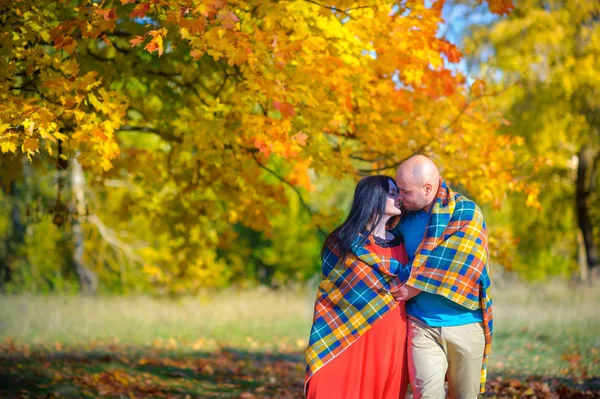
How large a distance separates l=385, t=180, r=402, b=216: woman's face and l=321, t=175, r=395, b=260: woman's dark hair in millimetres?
19

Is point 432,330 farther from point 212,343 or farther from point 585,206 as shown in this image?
point 585,206

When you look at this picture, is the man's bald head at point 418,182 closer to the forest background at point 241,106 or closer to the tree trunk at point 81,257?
the forest background at point 241,106

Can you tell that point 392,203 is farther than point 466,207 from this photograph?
Yes

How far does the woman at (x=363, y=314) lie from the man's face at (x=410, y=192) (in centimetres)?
6

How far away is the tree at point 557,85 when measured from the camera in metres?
13.6

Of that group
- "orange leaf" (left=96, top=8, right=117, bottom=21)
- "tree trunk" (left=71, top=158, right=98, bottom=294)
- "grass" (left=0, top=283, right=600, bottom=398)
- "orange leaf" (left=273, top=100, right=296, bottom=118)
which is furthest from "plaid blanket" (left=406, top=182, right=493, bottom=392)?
"tree trunk" (left=71, top=158, right=98, bottom=294)

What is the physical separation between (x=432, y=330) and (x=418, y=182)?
2.57ft

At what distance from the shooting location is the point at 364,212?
380 cm

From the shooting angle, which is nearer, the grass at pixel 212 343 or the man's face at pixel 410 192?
the man's face at pixel 410 192

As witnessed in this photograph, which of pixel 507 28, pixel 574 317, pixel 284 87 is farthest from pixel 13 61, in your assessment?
pixel 507 28

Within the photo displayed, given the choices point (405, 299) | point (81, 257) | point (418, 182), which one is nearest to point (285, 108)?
point (418, 182)

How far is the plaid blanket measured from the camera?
141 inches

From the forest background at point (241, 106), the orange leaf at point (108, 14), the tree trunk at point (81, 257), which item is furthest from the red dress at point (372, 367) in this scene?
the tree trunk at point (81, 257)

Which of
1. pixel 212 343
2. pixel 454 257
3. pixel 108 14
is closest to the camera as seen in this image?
pixel 454 257
